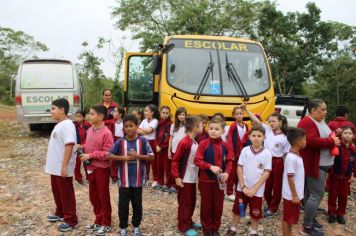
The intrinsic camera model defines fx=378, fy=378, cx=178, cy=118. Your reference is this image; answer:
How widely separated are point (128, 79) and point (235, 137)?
126 inches

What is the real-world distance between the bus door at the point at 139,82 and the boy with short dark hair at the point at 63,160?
3302 millimetres

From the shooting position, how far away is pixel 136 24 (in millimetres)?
23031

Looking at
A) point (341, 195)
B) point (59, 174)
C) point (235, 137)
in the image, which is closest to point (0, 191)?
point (59, 174)

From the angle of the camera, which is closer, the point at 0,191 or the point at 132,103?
the point at 0,191

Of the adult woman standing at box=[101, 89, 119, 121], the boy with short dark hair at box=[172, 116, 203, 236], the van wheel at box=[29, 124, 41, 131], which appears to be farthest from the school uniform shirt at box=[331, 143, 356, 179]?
the van wheel at box=[29, 124, 41, 131]

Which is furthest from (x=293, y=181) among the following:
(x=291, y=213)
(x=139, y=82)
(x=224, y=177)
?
(x=139, y=82)

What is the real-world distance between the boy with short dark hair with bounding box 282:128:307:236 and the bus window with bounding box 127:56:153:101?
14.1 ft

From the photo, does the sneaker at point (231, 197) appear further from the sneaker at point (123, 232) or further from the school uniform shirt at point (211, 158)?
the sneaker at point (123, 232)

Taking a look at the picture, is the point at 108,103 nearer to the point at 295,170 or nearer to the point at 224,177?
the point at 224,177

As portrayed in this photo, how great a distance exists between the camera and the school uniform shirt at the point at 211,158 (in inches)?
165

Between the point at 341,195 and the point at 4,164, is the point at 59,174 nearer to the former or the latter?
the point at 341,195

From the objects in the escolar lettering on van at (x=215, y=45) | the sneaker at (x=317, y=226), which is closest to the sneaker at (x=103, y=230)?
the sneaker at (x=317, y=226)

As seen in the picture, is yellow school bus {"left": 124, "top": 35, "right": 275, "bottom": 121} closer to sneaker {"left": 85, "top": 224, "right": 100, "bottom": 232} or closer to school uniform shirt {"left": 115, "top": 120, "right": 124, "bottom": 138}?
school uniform shirt {"left": 115, "top": 120, "right": 124, "bottom": 138}

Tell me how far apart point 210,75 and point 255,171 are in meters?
3.04
